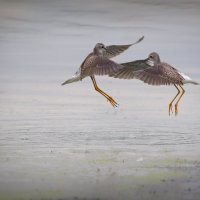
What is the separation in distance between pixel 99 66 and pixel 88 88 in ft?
5.06

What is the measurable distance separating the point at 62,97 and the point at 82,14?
596mm

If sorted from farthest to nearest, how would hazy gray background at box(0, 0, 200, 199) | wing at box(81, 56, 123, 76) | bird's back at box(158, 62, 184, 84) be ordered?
hazy gray background at box(0, 0, 200, 199), bird's back at box(158, 62, 184, 84), wing at box(81, 56, 123, 76)

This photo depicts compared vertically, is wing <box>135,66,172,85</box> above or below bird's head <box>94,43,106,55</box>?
below

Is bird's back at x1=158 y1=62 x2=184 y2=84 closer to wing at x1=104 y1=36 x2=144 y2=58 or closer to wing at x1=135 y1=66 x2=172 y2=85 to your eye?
wing at x1=135 y1=66 x2=172 y2=85

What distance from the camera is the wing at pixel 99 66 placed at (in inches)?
135

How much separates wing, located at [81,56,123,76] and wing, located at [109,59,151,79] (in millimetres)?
73

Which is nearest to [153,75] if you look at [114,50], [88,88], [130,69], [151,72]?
[151,72]

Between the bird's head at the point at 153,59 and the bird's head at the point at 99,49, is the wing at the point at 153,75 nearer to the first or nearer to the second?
the bird's head at the point at 153,59

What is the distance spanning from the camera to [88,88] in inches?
196

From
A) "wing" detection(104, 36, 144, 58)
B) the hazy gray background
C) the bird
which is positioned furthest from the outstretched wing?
the hazy gray background

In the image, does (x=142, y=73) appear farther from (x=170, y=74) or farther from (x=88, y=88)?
(x=88, y=88)

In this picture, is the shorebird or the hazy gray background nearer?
the shorebird

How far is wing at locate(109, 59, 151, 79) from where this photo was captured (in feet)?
11.5

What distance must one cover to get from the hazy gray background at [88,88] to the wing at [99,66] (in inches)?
26.0
